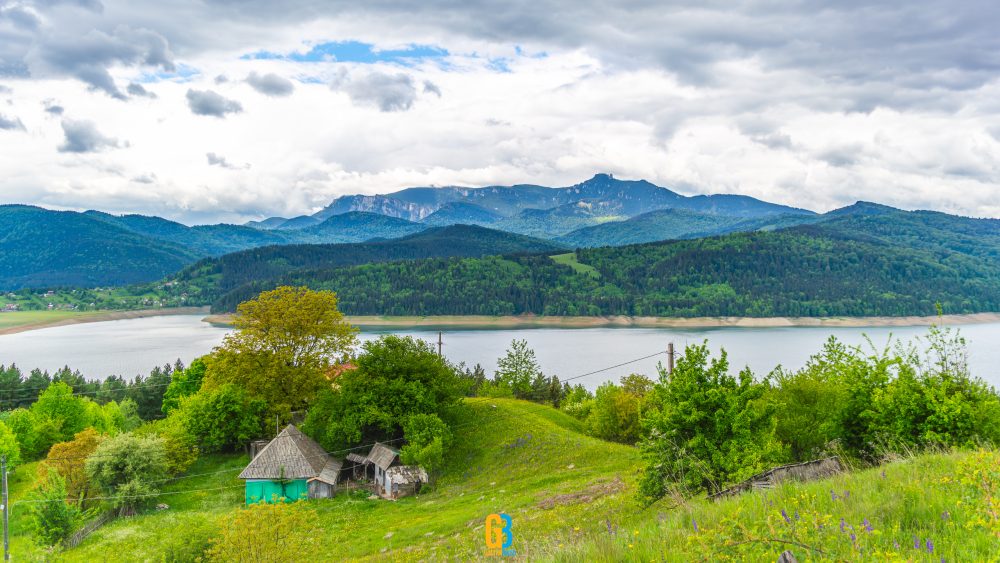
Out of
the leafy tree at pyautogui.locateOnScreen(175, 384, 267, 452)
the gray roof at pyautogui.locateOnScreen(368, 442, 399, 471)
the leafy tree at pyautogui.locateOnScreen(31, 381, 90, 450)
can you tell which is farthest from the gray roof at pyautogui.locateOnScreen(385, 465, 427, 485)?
the leafy tree at pyautogui.locateOnScreen(31, 381, 90, 450)

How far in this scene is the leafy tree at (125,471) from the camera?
28.4 metres

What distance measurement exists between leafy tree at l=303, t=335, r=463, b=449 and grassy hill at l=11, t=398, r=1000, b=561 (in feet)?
9.97

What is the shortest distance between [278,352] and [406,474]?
559 inches

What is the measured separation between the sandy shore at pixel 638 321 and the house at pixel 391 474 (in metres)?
128

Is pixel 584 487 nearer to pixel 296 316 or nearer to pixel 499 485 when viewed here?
pixel 499 485

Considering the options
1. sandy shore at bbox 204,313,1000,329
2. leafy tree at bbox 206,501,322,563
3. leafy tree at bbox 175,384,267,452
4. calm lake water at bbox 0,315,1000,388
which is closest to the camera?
leafy tree at bbox 206,501,322,563

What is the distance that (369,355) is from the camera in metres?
35.0

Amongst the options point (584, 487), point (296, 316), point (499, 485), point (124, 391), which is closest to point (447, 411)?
point (499, 485)

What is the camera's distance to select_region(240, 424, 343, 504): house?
1160 inches

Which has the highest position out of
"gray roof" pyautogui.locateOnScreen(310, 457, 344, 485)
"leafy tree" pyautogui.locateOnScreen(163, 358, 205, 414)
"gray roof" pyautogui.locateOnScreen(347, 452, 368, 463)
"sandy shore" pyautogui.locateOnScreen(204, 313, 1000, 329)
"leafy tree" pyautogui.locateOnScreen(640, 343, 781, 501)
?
"leafy tree" pyautogui.locateOnScreen(640, 343, 781, 501)

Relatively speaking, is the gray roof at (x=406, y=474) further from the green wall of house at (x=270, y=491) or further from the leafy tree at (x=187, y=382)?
the leafy tree at (x=187, y=382)

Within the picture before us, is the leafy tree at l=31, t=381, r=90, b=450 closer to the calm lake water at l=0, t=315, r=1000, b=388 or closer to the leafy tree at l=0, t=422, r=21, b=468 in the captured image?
the leafy tree at l=0, t=422, r=21, b=468

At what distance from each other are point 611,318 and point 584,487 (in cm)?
15051
